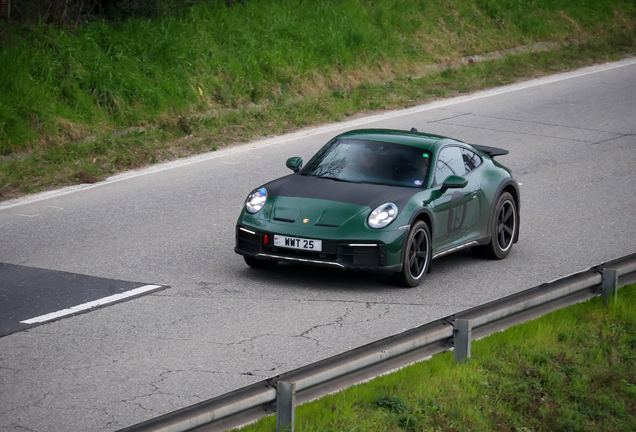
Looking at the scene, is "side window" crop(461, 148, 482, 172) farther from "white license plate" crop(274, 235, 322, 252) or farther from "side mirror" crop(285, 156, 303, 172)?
"white license plate" crop(274, 235, 322, 252)

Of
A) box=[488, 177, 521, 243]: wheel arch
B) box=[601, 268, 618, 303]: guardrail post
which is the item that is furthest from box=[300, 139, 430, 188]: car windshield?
box=[601, 268, 618, 303]: guardrail post

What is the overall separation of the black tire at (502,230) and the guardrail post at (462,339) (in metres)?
4.01

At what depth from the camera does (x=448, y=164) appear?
9898 mm

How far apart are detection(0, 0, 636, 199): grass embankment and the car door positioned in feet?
18.9

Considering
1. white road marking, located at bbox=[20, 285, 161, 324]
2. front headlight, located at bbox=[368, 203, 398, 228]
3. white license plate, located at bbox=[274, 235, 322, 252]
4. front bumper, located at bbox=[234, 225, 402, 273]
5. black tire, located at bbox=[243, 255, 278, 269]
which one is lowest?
black tire, located at bbox=[243, 255, 278, 269]

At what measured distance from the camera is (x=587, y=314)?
7.79 metres

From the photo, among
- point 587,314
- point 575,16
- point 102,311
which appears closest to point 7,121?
point 102,311

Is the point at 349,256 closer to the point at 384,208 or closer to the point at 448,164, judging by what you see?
the point at 384,208

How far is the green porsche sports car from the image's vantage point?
872 centimetres

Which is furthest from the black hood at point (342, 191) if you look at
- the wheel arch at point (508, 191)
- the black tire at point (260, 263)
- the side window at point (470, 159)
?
the wheel arch at point (508, 191)

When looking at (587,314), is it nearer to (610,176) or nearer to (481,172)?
(481,172)

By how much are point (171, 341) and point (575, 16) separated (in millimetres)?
22878

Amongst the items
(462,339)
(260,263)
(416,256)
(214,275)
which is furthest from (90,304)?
(462,339)

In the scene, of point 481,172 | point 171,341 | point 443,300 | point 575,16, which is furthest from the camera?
point 575,16
